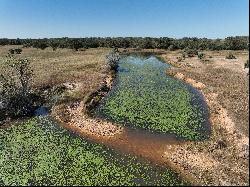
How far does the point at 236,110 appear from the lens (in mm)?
42000

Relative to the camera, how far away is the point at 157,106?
46531mm

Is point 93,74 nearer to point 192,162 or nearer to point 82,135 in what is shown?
point 82,135

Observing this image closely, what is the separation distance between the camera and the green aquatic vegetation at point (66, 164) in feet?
88.5

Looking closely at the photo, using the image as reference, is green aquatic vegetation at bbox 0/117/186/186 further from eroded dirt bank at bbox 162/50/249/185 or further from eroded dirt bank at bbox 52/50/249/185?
eroded dirt bank at bbox 162/50/249/185

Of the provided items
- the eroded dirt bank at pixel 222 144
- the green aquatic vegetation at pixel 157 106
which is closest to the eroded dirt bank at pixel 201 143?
the eroded dirt bank at pixel 222 144

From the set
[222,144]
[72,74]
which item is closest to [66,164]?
[222,144]

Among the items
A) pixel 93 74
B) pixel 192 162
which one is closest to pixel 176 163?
pixel 192 162

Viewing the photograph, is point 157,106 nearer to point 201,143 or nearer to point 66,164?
point 201,143

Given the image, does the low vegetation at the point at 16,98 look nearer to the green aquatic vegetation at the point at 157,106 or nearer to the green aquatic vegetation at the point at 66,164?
the green aquatic vegetation at the point at 66,164

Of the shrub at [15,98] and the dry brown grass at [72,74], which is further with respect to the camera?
the dry brown grass at [72,74]

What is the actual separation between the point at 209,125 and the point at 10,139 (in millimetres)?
21498

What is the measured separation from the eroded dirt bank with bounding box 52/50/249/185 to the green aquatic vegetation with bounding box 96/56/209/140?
1.86m

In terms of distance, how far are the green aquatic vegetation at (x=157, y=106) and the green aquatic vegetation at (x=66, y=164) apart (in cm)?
817

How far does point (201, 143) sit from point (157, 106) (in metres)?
13.6
